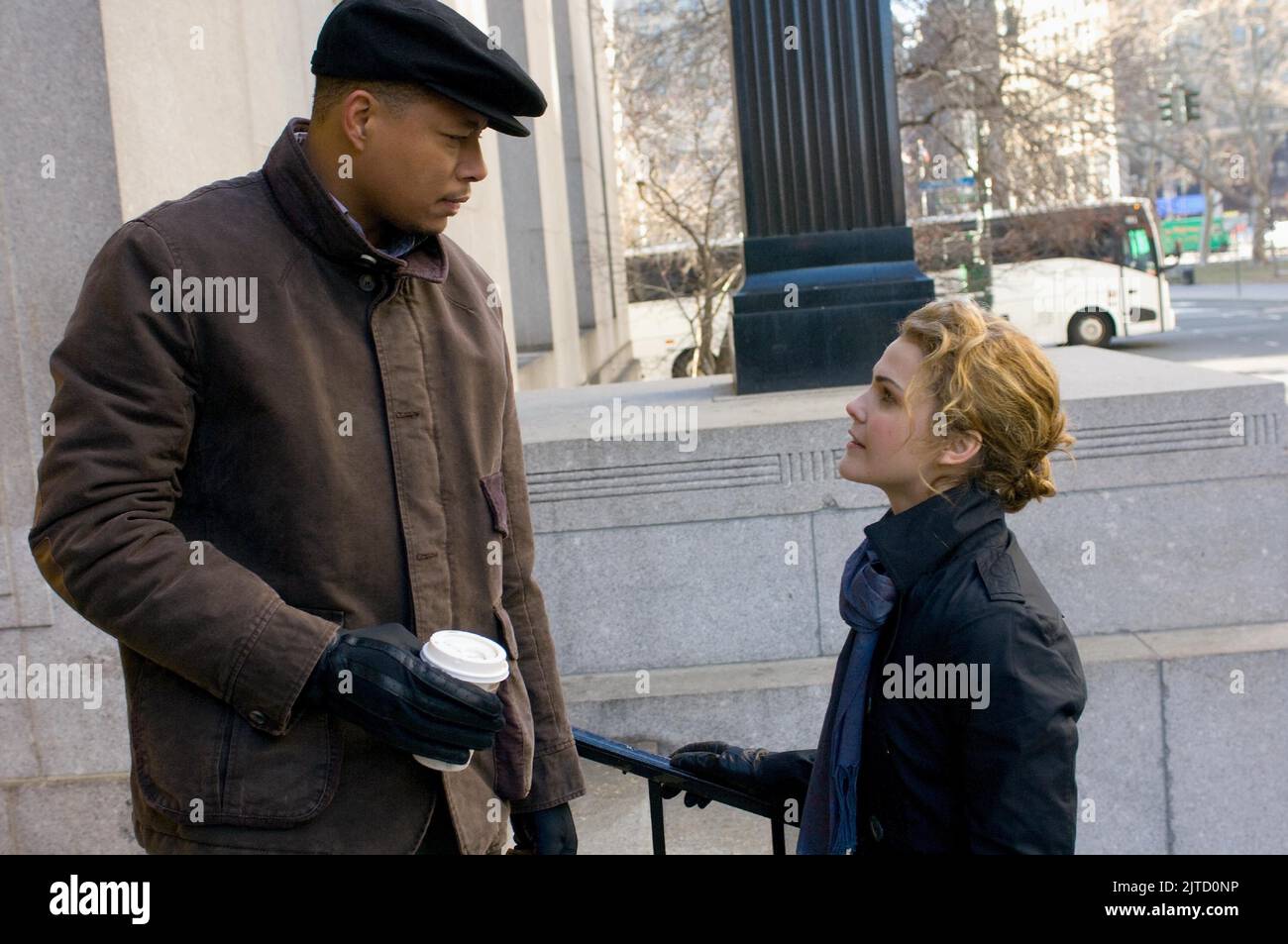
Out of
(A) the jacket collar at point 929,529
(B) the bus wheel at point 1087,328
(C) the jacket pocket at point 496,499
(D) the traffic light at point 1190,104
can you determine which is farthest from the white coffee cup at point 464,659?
(D) the traffic light at point 1190,104

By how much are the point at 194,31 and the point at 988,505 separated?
12.3 ft

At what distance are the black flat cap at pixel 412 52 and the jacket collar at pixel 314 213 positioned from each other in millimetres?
145

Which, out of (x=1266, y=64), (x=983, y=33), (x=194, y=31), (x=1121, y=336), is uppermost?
(x=1266, y=64)

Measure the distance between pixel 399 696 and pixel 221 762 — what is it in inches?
11.5

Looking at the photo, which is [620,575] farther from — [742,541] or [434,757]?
[434,757]

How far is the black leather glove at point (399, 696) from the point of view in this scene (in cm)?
176

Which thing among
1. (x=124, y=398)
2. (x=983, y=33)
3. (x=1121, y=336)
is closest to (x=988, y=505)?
(x=124, y=398)

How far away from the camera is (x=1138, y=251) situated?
88.3 feet

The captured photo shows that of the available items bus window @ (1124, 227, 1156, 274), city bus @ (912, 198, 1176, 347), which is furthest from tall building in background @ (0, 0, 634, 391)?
bus window @ (1124, 227, 1156, 274)

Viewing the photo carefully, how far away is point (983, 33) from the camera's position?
60.6 ft

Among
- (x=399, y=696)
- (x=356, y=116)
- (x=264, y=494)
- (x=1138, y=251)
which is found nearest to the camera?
(x=399, y=696)

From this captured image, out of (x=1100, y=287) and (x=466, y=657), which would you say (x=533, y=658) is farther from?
(x=1100, y=287)

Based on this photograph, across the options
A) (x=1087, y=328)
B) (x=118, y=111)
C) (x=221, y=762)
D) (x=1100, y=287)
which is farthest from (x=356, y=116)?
(x=1087, y=328)

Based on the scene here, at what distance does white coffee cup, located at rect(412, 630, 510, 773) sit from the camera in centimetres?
179
